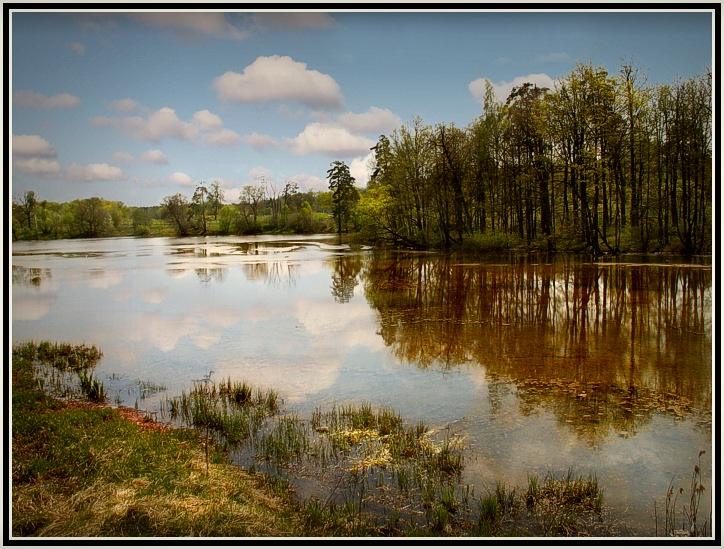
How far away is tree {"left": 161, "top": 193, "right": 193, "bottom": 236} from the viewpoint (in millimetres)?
61438

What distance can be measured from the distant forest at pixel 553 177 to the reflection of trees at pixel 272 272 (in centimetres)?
709

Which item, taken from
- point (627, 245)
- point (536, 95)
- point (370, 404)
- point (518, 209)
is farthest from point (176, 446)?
point (536, 95)

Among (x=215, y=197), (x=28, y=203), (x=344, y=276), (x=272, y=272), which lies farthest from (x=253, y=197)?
(x=28, y=203)

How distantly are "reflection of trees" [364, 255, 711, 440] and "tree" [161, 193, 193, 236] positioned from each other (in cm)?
4884

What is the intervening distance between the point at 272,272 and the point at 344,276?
3.46 metres

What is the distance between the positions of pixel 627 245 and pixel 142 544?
25.2m

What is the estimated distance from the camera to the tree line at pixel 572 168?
22.3 m

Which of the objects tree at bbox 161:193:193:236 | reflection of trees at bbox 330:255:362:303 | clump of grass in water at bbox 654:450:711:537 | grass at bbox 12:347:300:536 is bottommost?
clump of grass in water at bbox 654:450:711:537

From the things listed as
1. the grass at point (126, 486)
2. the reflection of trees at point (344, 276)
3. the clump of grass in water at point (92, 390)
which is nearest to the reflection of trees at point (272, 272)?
the reflection of trees at point (344, 276)

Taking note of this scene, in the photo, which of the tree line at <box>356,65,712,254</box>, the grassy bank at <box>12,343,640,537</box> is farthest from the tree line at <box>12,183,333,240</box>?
the grassy bank at <box>12,343,640,537</box>

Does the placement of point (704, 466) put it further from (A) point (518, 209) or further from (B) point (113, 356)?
(A) point (518, 209)

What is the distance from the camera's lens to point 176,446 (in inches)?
214

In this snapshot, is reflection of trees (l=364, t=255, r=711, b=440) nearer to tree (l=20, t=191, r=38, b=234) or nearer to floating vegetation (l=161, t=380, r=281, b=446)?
floating vegetation (l=161, t=380, r=281, b=446)
